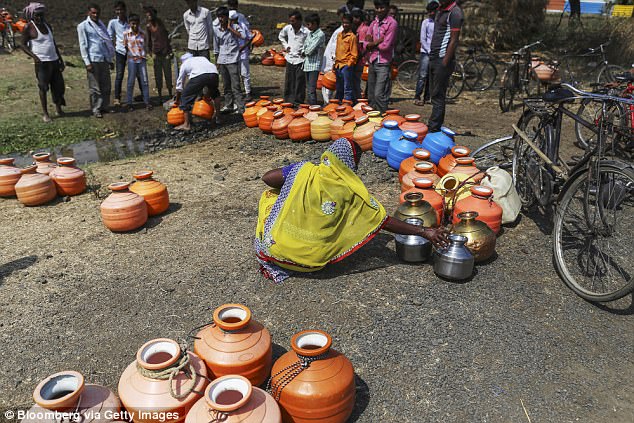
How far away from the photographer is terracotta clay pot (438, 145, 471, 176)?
17.4 feet

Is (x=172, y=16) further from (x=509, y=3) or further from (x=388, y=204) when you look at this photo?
(x=388, y=204)

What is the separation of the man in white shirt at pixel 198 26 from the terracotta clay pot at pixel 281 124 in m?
3.22

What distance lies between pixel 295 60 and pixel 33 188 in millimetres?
5572

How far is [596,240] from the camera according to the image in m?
3.94

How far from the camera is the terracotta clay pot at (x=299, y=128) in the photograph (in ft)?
25.0

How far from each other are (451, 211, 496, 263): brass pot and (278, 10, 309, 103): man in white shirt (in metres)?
6.29

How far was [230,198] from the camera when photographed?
5.88m

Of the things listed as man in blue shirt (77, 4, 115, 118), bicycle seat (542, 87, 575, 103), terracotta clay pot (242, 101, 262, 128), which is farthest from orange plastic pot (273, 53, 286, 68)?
bicycle seat (542, 87, 575, 103)

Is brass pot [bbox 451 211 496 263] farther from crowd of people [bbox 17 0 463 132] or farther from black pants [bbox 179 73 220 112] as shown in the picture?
black pants [bbox 179 73 220 112]

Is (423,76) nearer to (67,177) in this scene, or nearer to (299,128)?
(299,128)

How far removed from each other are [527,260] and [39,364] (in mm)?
4047

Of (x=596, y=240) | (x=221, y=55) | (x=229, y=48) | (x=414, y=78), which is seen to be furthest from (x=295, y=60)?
(x=596, y=240)

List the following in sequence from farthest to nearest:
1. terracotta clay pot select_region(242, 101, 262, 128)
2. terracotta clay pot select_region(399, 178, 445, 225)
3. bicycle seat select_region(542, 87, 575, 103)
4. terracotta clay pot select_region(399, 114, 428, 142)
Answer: terracotta clay pot select_region(242, 101, 262, 128) → terracotta clay pot select_region(399, 114, 428, 142) → terracotta clay pot select_region(399, 178, 445, 225) → bicycle seat select_region(542, 87, 575, 103)

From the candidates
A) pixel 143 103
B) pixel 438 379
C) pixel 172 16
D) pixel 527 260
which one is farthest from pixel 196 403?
pixel 172 16
